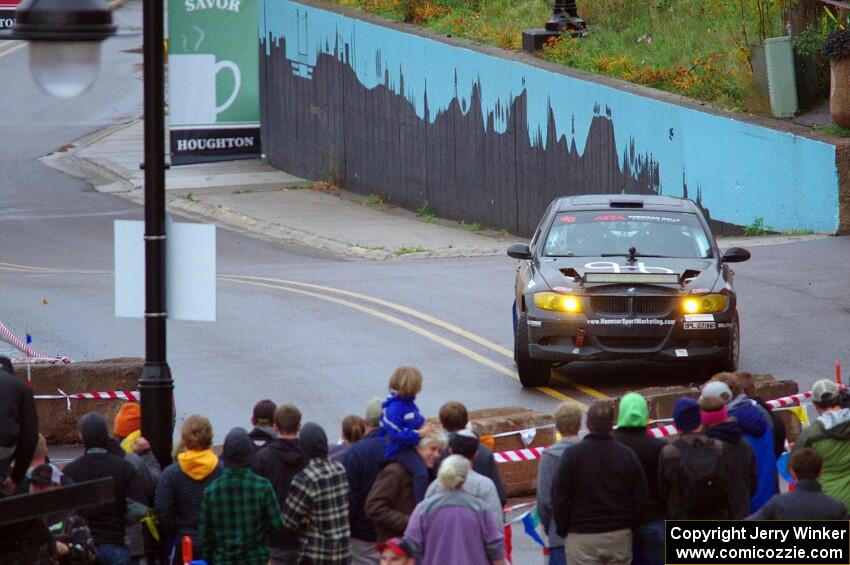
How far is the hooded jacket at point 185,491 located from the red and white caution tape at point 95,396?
16.3ft

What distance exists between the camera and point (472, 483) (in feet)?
26.4

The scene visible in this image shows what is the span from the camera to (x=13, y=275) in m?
24.8

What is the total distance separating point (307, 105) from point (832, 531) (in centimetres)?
3190

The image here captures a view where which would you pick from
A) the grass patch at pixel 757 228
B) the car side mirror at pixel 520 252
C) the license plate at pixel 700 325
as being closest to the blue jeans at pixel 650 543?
the license plate at pixel 700 325

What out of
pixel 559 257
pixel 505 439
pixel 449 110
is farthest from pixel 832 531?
pixel 449 110

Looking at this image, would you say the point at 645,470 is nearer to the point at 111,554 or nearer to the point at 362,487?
the point at 362,487

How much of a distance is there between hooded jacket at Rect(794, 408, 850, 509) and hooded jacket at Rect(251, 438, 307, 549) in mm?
2973

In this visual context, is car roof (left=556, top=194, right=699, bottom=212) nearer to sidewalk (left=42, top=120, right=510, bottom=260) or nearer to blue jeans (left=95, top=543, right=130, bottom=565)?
blue jeans (left=95, top=543, right=130, bottom=565)

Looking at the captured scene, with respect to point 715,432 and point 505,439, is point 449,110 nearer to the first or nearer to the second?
point 505,439

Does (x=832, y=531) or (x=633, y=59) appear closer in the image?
(x=832, y=531)

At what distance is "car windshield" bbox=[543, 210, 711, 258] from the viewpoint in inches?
607

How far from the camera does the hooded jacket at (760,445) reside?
918cm

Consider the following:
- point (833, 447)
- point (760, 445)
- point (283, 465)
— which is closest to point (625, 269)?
point (760, 445)

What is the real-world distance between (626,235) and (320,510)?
316 inches
